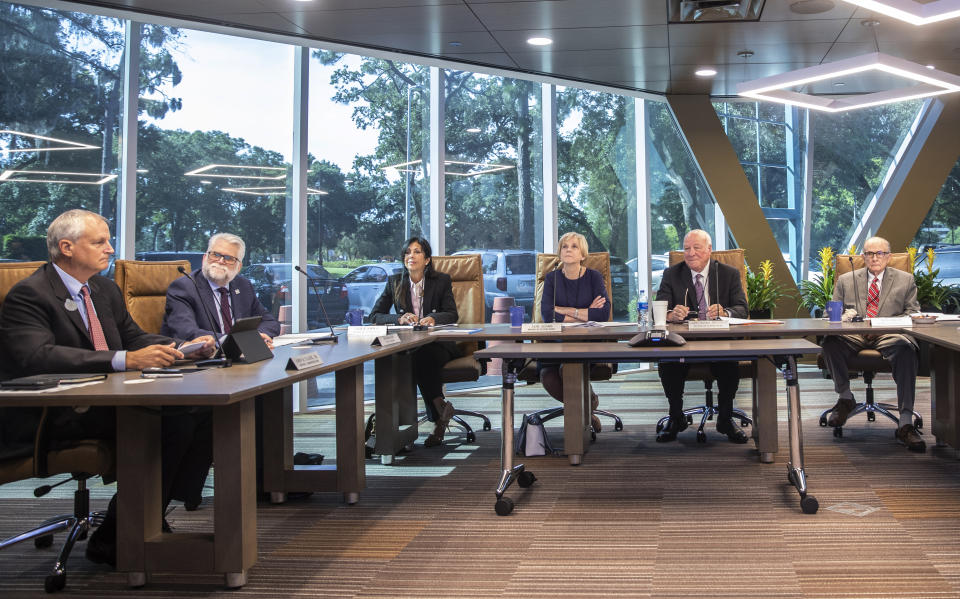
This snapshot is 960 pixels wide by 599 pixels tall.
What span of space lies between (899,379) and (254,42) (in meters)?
5.05

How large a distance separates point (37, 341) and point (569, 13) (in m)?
4.05

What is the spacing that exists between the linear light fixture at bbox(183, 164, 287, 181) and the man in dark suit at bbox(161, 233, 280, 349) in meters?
1.91

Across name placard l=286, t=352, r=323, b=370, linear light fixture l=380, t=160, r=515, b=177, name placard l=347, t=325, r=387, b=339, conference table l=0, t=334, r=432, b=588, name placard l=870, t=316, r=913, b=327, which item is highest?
linear light fixture l=380, t=160, r=515, b=177

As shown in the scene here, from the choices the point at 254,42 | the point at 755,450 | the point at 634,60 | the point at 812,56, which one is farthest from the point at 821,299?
the point at 254,42

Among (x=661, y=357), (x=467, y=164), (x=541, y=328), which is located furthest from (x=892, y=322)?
(x=467, y=164)

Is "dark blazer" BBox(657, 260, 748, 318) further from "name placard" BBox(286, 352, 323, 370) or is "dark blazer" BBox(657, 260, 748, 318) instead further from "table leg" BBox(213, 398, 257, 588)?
"table leg" BBox(213, 398, 257, 588)

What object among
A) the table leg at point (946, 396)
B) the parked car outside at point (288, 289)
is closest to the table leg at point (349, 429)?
→ the parked car outside at point (288, 289)

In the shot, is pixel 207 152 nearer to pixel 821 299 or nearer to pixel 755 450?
pixel 755 450

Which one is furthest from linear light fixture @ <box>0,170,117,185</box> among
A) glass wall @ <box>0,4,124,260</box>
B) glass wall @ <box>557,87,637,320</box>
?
glass wall @ <box>557,87,637,320</box>

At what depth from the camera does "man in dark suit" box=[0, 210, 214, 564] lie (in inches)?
105

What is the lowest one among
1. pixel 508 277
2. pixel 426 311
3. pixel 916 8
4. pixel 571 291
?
pixel 426 311

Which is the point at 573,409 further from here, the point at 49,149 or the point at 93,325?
the point at 49,149

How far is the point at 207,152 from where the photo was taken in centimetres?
565

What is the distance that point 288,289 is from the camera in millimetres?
6109
